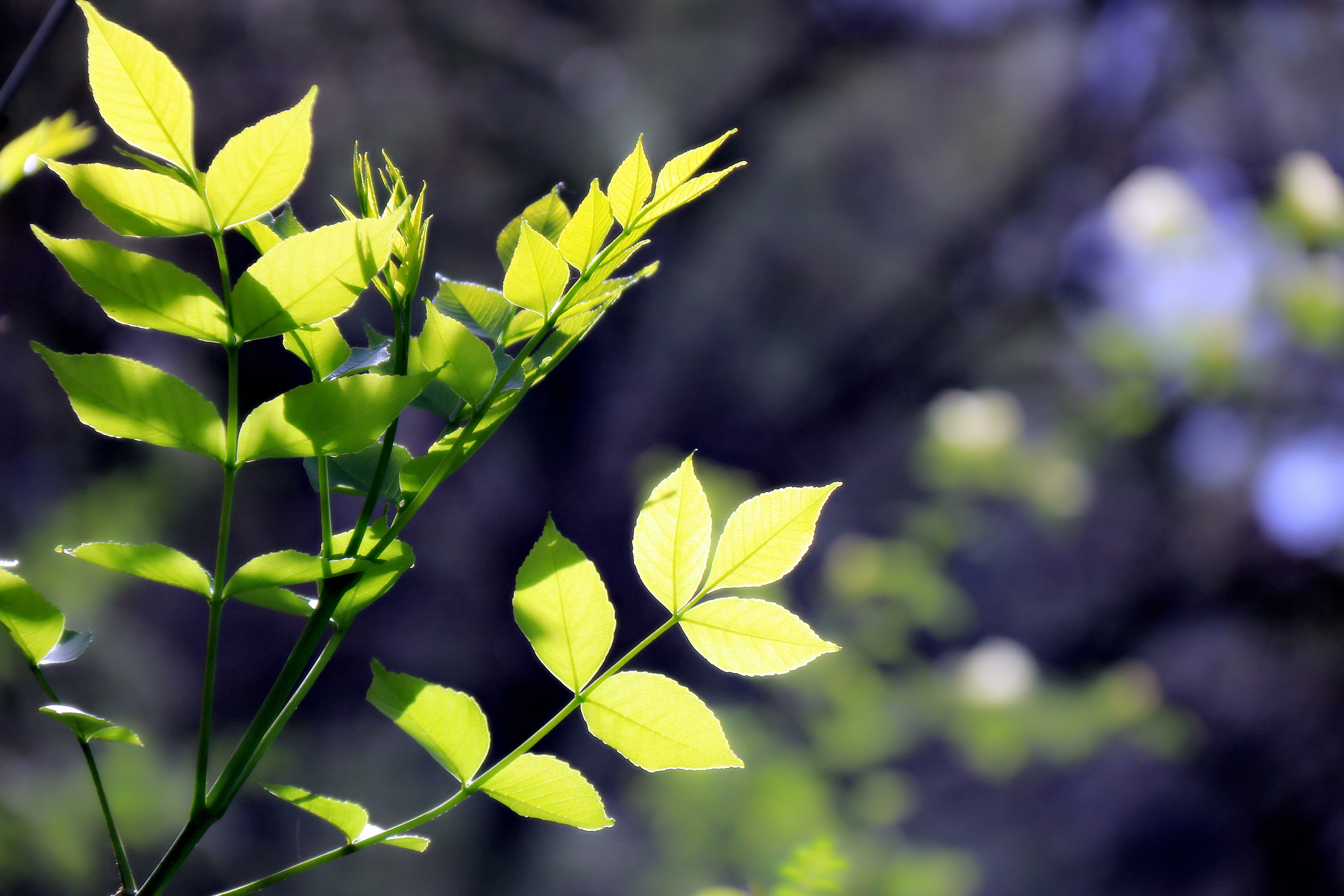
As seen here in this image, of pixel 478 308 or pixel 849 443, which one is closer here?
pixel 478 308

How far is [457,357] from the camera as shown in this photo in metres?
0.13

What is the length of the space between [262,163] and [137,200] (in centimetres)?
2

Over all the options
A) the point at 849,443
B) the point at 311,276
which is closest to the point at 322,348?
the point at 311,276

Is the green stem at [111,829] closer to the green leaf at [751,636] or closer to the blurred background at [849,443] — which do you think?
the green leaf at [751,636]

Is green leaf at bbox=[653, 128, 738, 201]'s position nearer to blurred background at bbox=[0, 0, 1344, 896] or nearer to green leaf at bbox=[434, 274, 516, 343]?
green leaf at bbox=[434, 274, 516, 343]

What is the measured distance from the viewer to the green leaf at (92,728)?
0.13 m

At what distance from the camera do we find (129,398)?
12 centimetres

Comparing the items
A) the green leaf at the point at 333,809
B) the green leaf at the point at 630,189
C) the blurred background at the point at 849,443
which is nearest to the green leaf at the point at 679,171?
the green leaf at the point at 630,189

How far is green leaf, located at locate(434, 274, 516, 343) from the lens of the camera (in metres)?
0.16

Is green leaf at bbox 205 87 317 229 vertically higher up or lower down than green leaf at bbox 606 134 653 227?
lower down

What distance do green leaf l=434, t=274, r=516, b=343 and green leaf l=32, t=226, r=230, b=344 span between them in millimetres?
43

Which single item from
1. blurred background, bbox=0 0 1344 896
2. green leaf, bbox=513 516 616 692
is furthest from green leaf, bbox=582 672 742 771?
blurred background, bbox=0 0 1344 896

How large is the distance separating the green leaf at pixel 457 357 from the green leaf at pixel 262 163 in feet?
0.09

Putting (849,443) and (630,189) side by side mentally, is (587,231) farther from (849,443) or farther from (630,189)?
(849,443)
